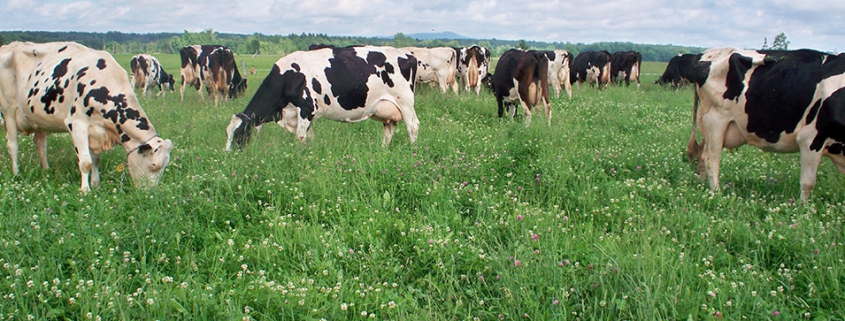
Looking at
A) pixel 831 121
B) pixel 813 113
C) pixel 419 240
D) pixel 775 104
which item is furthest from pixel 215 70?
pixel 831 121

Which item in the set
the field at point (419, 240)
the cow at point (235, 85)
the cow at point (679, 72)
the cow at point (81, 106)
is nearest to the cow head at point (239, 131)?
the field at point (419, 240)

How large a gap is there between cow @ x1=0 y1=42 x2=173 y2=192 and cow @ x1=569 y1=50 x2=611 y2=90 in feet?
68.4

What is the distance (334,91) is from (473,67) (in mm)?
12382

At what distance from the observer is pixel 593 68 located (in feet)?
83.1

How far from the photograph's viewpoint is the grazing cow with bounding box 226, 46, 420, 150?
8.20m

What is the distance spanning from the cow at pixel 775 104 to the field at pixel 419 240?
52 cm

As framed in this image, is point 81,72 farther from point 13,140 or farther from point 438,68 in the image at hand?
point 438,68

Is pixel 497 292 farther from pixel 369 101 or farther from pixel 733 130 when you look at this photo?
pixel 369 101

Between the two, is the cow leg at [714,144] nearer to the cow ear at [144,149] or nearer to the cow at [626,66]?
the cow ear at [144,149]

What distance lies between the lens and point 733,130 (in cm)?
643

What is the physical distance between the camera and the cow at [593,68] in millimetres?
25078

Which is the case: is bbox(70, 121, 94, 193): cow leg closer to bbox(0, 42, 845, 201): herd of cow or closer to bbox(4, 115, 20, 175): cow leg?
bbox(0, 42, 845, 201): herd of cow

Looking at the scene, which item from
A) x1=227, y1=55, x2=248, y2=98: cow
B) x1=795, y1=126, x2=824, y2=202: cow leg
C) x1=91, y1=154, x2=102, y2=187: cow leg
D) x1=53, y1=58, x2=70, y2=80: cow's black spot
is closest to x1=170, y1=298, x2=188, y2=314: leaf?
x1=91, y1=154, x2=102, y2=187: cow leg

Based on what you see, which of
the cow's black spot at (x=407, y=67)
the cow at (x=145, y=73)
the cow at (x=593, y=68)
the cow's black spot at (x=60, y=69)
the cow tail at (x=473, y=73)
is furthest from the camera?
the cow at (x=593, y=68)
